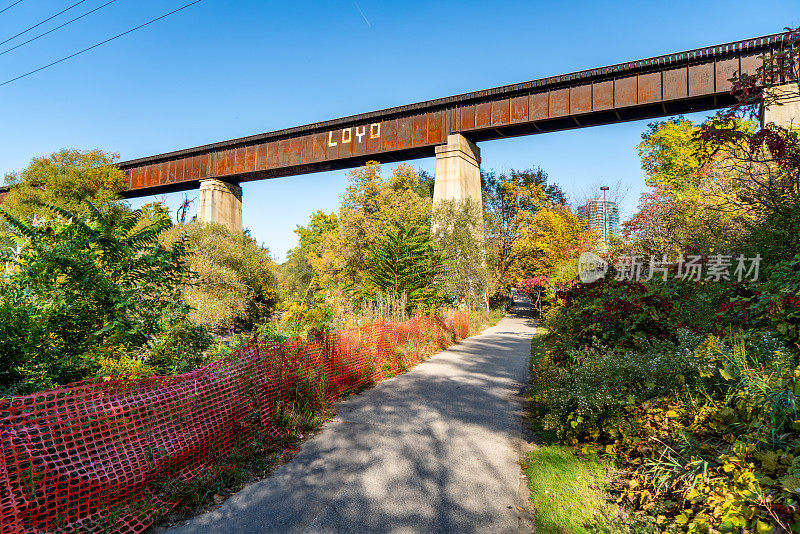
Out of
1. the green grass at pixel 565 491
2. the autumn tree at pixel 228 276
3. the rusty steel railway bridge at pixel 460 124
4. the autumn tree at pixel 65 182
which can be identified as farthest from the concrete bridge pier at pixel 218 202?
the green grass at pixel 565 491

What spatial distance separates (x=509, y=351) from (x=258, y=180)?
80.2ft

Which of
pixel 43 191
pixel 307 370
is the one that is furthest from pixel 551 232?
pixel 43 191

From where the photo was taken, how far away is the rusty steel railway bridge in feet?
59.2

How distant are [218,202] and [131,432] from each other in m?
29.2

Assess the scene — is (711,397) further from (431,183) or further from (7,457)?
(431,183)

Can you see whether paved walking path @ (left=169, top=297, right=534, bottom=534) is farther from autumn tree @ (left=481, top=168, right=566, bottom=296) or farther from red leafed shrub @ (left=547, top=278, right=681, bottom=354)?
autumn tree @ (left=481, top=168, right=566, bottom=296)

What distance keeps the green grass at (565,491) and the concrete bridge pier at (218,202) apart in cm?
2999

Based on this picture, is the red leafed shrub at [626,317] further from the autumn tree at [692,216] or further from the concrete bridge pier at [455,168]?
the concrete bridge pier at [455,168]

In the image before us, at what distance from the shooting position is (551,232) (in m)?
31.5

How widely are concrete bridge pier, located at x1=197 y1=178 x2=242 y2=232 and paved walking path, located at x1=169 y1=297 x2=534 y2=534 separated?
87.2ft

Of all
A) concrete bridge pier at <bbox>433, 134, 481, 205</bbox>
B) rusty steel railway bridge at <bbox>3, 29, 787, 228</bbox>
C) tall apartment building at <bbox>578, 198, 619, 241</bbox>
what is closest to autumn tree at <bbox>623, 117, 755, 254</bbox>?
rusty steel railway bridge at <bbox>3, 29, 787, 228</bbox>

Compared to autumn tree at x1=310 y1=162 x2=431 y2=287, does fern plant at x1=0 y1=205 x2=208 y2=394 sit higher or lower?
lower

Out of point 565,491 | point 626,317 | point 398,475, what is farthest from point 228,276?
point 565,491

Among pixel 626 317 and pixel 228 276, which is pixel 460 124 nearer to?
pixel 228 276
